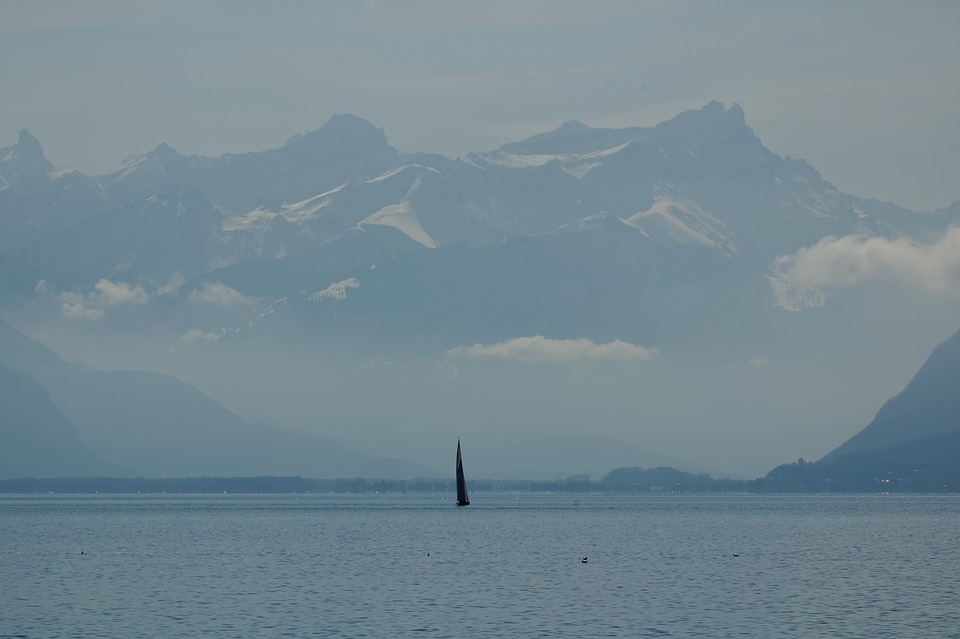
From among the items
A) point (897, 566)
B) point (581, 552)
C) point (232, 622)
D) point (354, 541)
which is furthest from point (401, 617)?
point (354, 541)

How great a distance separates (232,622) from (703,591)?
35.5 meters

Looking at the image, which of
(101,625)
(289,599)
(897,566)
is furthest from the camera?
(897,566)

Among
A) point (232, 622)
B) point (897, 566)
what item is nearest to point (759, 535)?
point (897, 566)

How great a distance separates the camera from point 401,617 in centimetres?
9438

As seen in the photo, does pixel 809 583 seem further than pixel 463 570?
No

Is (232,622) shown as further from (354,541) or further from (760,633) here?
(354,541)

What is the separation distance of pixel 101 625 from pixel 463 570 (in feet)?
151

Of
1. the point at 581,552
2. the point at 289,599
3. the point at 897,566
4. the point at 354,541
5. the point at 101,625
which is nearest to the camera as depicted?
the point at 101,625

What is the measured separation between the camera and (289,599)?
104 meters

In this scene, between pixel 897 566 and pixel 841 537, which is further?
pixel 841 537

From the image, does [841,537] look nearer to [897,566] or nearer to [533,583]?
[897,566]

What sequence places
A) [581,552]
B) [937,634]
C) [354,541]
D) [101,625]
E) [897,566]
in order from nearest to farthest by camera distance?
[937,634] → [101,625] → [897,566] → [581,552] → [354,541]

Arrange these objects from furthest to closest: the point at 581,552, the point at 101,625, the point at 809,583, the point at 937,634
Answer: the point at 581,552
the point at 809,583
the point at 101,625
the point at 937,634

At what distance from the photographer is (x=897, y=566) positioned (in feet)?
427
